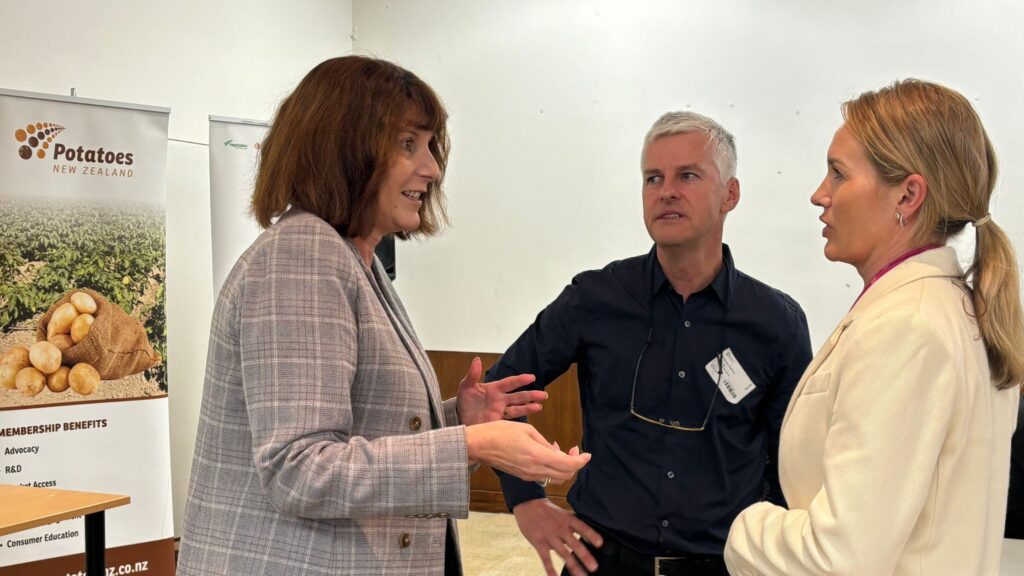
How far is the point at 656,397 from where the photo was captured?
6.86 feet

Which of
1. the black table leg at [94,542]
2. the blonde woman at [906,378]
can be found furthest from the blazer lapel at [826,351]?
the black table leg at [94,542]

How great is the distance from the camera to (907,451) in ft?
3.91

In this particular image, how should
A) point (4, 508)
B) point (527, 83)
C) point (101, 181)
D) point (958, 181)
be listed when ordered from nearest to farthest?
point (958, 181)
point (4, 508)
point (101, 181)
point (527, 83)

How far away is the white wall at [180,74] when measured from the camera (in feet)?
14.5

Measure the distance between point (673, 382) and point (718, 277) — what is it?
27 cm

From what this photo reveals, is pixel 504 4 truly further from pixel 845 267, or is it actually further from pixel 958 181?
pixel 958 181

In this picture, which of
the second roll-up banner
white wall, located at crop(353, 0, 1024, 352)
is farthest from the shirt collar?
white wall, located at crop(353, 0, 1024, 352)

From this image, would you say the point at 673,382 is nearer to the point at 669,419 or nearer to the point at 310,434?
the point at 669,419

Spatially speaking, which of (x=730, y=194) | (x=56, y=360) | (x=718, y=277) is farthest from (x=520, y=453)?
(x=56, y=360)

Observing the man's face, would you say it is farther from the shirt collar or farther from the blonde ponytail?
the blonde ponytail

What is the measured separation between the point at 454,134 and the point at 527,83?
631mm

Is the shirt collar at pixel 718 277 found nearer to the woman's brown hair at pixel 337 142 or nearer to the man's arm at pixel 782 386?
the man's arm at pixel 782 386

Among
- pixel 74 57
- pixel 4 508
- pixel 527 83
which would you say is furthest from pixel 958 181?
pixel 527 83

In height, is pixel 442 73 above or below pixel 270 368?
above
